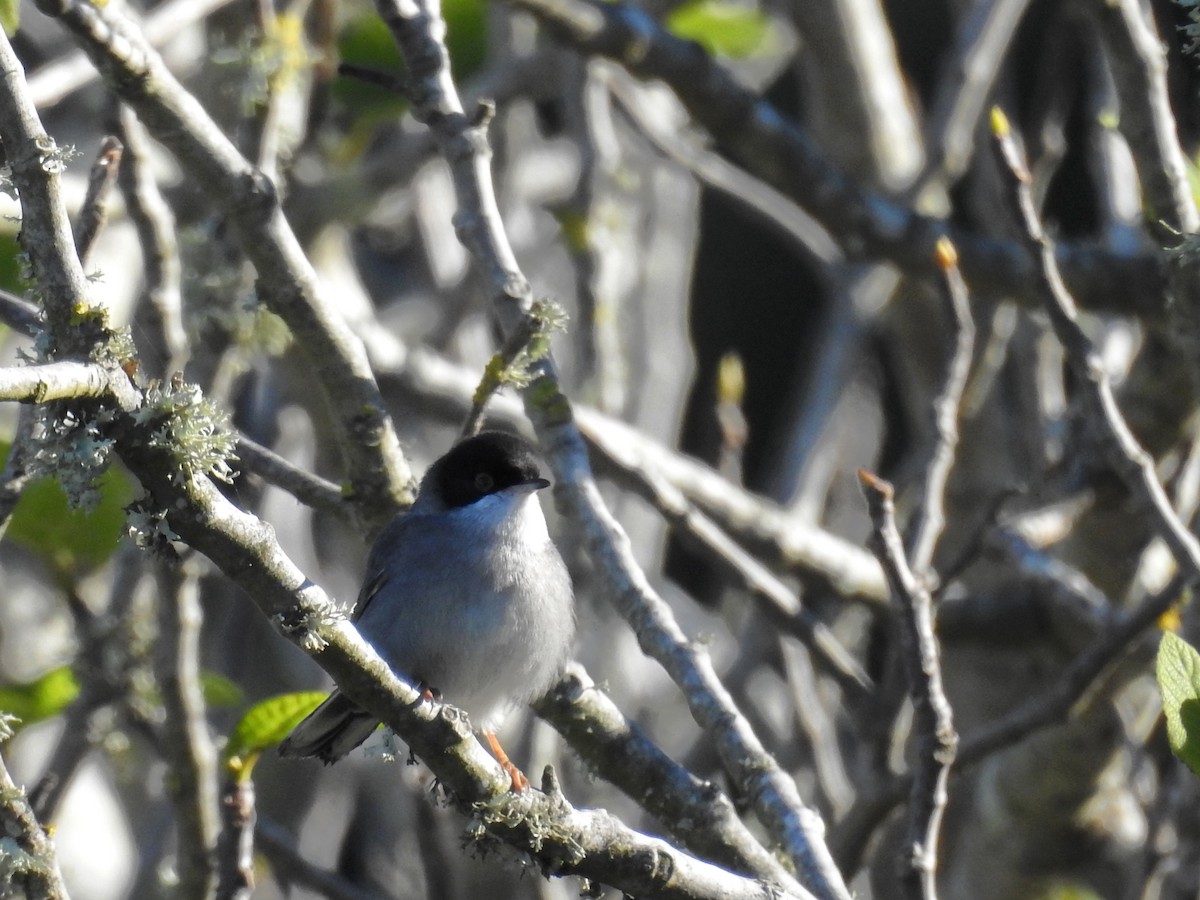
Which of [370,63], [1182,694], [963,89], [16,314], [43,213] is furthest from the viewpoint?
[963,89]

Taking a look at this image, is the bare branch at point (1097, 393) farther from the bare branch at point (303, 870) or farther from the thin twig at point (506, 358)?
the bare branch at point (303, 870)

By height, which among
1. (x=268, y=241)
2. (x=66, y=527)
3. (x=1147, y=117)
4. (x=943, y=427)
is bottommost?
(x=943, y=427)

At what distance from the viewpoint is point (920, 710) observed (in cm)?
261

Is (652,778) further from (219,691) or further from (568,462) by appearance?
(219,691)

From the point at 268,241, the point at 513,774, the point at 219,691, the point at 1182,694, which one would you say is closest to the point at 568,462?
the point at 513,774

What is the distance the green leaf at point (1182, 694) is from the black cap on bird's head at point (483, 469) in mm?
1702

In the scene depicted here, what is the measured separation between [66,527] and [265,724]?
3.54 feet

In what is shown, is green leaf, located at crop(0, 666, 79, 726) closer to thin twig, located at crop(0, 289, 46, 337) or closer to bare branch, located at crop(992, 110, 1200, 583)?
thin twig, located at crop(0, 289, 46, 337)

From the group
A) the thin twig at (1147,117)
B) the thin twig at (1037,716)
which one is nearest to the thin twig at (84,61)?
the thin twig at (1147,117)

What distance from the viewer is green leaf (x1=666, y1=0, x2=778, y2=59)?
5316mm

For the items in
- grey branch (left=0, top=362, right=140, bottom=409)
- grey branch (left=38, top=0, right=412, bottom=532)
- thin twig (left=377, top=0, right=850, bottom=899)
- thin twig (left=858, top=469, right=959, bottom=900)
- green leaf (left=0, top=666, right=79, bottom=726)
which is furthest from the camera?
green leaf (left=0, top=666, right=79, bottom=726)

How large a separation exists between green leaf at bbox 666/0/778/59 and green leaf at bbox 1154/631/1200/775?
3656mm

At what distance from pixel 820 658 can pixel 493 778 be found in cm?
193

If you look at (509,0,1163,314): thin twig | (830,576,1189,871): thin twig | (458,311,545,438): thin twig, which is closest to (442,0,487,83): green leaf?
(509,0,1163,314): thin twig
